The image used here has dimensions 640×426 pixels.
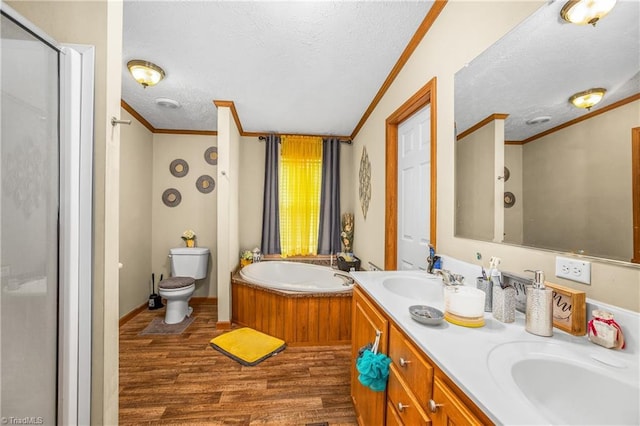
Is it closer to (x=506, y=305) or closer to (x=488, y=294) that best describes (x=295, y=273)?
(x=488, y=294)

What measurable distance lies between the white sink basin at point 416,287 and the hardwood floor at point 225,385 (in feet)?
2.95

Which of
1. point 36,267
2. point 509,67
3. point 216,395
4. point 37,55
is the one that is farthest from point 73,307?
point 509,67

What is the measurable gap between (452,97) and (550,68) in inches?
21.0

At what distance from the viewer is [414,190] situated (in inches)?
82.3

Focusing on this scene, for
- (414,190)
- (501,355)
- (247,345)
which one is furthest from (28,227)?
(414,190)

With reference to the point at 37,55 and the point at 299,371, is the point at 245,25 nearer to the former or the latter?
the point at 37,55

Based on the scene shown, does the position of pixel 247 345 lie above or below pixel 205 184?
below

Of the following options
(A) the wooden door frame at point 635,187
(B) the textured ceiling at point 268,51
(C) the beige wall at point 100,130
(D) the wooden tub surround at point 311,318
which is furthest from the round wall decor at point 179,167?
(A) the wooden door frame at point 635,187

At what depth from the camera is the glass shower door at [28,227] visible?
0.83 m

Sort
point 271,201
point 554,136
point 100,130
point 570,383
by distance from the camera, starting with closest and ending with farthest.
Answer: point 570,383, point 554,136, point 100,130, point 271,201

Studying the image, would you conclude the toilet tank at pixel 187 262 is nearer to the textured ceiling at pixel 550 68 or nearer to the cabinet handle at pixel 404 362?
the cabinet handle at pixel 404 362

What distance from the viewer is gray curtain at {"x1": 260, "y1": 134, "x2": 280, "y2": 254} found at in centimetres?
375

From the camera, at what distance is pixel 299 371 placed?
205 centimetres

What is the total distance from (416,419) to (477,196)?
1.02m
